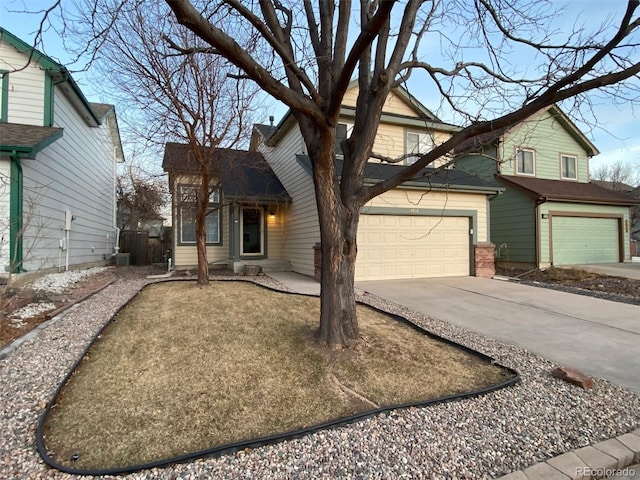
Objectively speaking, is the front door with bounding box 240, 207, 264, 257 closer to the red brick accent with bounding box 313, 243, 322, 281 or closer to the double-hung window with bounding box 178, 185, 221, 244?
the double-hung window with bounding box 178, 185, 221, 244

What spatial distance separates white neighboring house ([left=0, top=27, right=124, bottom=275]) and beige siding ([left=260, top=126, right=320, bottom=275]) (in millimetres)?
6070

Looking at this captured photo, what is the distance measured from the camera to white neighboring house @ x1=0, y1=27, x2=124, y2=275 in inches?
265

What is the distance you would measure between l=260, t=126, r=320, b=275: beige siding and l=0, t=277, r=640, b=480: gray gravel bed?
Result: 6613 mm

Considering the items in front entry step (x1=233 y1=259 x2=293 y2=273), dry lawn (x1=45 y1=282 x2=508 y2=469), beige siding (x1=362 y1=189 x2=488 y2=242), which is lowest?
dry lawn (x1=45 y1=282 x2=508 y2=469)

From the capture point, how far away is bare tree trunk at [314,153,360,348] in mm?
3879

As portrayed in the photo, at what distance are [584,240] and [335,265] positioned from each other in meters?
14.3

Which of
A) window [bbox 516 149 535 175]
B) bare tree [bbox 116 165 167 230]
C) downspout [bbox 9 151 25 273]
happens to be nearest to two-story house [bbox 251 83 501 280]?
window [bbox 516 149 535 175]

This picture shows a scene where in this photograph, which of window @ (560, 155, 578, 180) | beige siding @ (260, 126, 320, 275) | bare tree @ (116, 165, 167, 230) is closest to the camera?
beige siding @ (260, 126, 320, 275)

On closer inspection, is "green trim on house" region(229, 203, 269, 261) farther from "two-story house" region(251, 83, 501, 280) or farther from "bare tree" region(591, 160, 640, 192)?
"bare tree" region(591, 160, 640, 192)

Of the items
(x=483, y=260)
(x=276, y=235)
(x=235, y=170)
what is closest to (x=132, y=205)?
(x=235, y=170)

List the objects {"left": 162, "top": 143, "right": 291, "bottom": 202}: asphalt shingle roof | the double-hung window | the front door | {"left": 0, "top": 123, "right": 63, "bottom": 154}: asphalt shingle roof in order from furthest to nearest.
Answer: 1. the front door
2. the double-hung window
3. {"left": 162, "top": 143, "right": 291, "bottom": 202}: asphalt shingle roof
4. {"left": 0, "top": 123, "right": 63, "bottom": 154}: asphalt shingle roof

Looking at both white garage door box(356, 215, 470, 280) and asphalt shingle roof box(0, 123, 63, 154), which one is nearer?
asphalt shingle roof box(0, 123, 63, 154)

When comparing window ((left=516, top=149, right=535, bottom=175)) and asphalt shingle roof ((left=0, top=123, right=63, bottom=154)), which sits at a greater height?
window ((left=516, top=149, right=535, bottom=175))

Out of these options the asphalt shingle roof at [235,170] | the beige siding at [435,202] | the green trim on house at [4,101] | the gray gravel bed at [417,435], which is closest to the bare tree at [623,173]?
the beige siding at [435,202]
